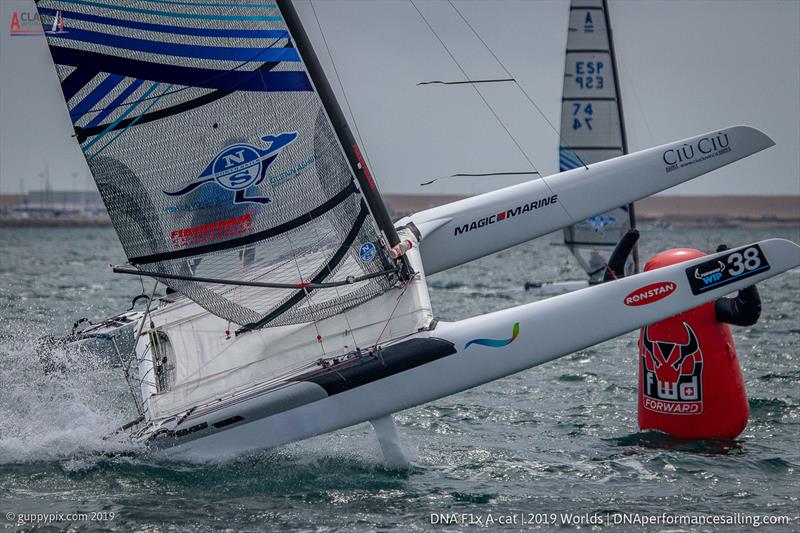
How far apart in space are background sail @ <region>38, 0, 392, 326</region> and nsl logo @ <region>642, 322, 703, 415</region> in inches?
67.7

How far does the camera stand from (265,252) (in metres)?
5.98

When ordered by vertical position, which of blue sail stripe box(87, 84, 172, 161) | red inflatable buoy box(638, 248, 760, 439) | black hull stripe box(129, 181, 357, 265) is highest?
blue sail stripe box(87, 84, 172, 161)

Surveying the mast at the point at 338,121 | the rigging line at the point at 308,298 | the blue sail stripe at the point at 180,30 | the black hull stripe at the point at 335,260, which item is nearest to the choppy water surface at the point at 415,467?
the rigging line at the point at 308,298

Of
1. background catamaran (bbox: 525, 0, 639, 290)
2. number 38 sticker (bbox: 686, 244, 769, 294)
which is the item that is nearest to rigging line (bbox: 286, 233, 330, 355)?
number 38 sticker (bbox: 686, 244, 769, 294)

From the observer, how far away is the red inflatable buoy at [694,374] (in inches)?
225

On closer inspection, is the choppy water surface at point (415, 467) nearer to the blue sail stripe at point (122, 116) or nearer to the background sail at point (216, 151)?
the background sail at point (216, 151)

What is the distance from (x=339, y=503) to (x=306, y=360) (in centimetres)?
115

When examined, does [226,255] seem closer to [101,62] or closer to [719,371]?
[101,62]

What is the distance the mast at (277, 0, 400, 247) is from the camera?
5801 mm

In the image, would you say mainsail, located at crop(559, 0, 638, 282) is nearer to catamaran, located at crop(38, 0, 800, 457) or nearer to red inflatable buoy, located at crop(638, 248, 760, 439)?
red inflatable buoy, located at crop(638, 248, 760, 439)

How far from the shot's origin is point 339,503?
4922 millimetres

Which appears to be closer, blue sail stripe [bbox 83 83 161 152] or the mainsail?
blue sail stripe [bbox 83 83 161 152]

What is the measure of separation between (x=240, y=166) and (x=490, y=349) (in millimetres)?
1803

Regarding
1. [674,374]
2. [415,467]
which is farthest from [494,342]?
[674,374]
